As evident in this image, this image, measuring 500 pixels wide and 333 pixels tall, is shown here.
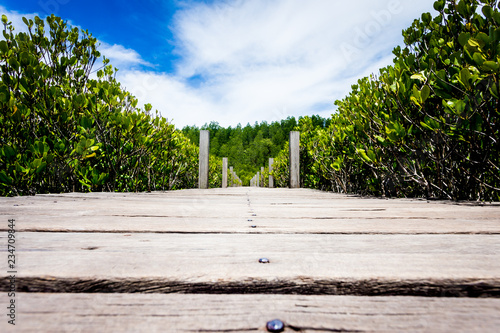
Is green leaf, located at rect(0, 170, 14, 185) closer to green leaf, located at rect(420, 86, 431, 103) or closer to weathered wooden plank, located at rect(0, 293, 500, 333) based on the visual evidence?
weathered wooden plank, located at rect(0, 293, 500, 333)

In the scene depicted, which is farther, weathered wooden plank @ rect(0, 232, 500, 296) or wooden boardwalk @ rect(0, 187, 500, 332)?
weathered wooden plank @ rect(0, 232, 500, 296)

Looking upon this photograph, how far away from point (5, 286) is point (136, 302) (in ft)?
1.07

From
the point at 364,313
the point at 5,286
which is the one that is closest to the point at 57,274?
the point at 5,286

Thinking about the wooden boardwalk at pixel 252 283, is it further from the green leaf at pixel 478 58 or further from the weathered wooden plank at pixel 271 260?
the green leaf at pixel 478 58

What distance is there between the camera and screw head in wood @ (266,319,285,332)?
442 millimetres

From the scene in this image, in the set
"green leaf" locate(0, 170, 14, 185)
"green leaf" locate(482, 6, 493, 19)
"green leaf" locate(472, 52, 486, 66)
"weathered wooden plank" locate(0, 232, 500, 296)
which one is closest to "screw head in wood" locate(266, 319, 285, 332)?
"weathered wooden plank" locate(0, 232, 500, 296)

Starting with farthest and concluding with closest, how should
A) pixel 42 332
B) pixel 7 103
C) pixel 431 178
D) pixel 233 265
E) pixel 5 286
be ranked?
pixel 431 178, pixel 7 103, pixel 233 265, pixel 5 286, pixel 42 332

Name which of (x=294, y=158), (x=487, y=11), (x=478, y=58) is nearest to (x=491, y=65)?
(x=478, y=58)

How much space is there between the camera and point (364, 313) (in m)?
0.50

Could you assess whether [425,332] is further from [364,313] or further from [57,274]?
[57,274]

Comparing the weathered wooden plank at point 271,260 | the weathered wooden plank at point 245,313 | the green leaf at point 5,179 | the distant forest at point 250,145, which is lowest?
the weathered wooden plank at point 245,313

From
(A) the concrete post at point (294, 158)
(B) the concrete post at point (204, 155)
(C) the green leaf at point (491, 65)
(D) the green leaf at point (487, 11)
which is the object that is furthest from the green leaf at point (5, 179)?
(A) the concrete post at point (294, 158)

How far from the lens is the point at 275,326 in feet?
1.46

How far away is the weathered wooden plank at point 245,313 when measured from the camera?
46cm
